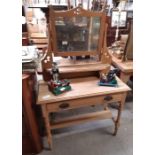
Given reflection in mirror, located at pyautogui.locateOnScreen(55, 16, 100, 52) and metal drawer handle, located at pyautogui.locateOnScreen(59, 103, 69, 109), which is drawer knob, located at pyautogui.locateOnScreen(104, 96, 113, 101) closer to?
metal drawer handle, located at pyautogui.locateOnScreen(59, 103, 69, 109)

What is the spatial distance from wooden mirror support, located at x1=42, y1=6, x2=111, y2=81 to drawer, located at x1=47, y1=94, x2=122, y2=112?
0.25 metres

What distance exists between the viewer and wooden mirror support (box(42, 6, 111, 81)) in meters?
1.15

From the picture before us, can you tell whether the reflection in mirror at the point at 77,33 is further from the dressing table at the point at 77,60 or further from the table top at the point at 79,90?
the table top at the point at 79,90

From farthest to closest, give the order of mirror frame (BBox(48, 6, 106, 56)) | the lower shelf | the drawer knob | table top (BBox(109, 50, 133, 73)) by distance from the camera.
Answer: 1. table top (BBox(109, 50, 133, 73))
2. the lower shelf
3. the drawer knob
4. mirror frame (BBox(48, 6, 106, 56))

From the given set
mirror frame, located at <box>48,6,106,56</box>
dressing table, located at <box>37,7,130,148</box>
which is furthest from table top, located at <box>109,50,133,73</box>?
mirror frame, located at <box>48,6,106,56</box>

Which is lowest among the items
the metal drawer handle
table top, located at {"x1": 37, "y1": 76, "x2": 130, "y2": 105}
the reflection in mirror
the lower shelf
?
the lower shelf

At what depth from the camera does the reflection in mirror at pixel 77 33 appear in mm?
1179

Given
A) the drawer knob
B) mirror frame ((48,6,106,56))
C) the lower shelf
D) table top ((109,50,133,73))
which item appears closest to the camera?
mirror frame ((48,6,106,56))

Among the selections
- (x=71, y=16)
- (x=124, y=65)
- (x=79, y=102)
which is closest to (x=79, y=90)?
(x=79, y=102)
